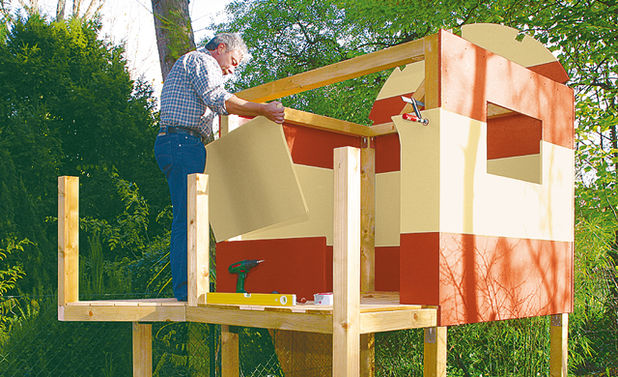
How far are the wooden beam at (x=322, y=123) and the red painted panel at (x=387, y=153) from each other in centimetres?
15

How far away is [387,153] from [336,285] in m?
2.79

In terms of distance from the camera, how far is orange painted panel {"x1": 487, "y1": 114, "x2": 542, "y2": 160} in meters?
4.72

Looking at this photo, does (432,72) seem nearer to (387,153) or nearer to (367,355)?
(387,153)

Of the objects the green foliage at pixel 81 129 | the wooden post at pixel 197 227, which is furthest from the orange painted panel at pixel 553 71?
the green foliage at pixel 81 129

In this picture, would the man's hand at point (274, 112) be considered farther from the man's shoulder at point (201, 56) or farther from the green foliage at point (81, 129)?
the green foliage at point (81, 129)

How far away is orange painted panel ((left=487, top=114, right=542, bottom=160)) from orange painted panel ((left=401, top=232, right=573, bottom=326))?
2.25 ft

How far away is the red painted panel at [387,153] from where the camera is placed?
5.50 meters

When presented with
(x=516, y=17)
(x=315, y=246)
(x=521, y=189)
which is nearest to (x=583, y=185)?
(x=516, y=17)

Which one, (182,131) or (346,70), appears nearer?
(182,131)

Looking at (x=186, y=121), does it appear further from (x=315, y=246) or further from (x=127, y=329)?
(x=127, y=329)

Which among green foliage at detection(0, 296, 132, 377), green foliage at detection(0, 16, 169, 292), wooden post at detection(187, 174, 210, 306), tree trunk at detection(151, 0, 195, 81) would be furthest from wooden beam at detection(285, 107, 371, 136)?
green foliage at detection(0, 16, 169, 292)

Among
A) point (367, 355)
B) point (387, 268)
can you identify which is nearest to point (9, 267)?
point (367, 355)

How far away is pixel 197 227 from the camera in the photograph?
12.3 ft

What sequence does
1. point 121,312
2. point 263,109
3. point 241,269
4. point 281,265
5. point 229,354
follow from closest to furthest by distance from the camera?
point 263,109 < point 121,312 < point 241,269 < point 281,265 < point 229,354
